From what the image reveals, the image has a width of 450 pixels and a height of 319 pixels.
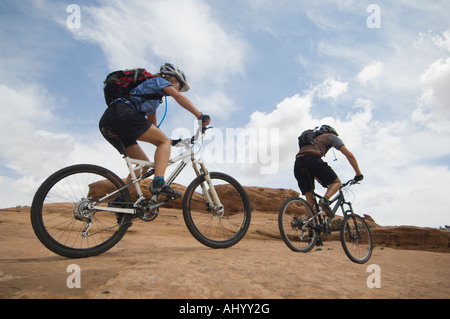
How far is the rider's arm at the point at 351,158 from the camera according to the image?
5.65 m

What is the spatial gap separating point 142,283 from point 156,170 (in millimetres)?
1950

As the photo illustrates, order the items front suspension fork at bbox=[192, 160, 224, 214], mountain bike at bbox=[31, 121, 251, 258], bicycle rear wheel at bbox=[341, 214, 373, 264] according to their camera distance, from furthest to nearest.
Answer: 1. bicycle rear wheel at bbox=[341, 214, 373, 264]
2. front suspension fork at bbox=[192, 160, 224, 214]
3. mountain bike at bbox=[31, 121, 251, 258]

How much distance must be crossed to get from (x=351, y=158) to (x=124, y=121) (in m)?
4.38

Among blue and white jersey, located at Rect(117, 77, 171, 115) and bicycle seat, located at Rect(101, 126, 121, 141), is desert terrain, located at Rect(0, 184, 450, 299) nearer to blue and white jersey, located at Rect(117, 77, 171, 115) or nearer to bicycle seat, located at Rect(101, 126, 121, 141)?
bicycle seat, located at Rect(101, 126, 121, 141)

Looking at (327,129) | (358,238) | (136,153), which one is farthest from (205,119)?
(358,238)

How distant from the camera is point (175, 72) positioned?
4.25 m

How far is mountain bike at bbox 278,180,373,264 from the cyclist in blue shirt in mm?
2354

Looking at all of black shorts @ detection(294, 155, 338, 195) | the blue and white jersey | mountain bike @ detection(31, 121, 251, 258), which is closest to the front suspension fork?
mountain bike @ detection(31, 121, 251, 258)

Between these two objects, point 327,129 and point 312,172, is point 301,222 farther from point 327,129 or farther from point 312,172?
point 327,129

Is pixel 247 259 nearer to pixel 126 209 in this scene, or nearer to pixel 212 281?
pixel 212 281

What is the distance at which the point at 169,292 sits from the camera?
1900mm

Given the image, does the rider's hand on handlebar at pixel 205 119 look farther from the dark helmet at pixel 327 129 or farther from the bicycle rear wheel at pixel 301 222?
the dark helmet at pixel 327 129

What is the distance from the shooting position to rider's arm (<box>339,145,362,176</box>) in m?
5.65
